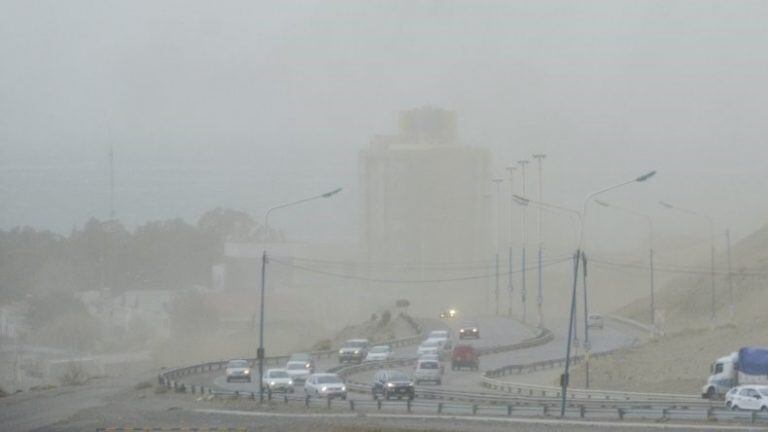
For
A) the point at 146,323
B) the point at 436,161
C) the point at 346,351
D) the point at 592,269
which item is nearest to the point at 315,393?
the point at 346,351

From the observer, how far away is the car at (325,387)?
3309 centimetres

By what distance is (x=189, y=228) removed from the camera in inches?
3824

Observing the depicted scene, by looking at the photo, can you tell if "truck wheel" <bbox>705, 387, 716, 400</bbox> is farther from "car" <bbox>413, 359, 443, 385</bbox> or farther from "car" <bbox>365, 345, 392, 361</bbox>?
"car" <bbox>365, 345, 392, 361</bbox>

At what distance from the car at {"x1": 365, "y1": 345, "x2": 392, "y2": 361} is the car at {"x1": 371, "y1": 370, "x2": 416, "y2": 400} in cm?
1316

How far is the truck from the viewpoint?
31875mm

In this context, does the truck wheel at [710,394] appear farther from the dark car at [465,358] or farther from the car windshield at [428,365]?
the dark car at [465,358]

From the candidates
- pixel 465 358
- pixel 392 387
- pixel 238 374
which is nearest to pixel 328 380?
pixel 392 387

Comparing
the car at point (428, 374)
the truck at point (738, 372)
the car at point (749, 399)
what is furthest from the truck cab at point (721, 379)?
the car at point (428, 374)

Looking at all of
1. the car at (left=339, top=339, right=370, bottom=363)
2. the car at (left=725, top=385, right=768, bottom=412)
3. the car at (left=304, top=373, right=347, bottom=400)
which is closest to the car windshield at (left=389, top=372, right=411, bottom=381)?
the car at (left=304, top=373, right=347, bottom=400)

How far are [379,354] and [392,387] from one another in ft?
Answer: 48.6

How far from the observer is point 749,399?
87.0 ft

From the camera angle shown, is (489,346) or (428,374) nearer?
(428,374)

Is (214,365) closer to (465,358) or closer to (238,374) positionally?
(238,374)

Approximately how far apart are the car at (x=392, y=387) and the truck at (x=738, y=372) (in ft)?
24.1
